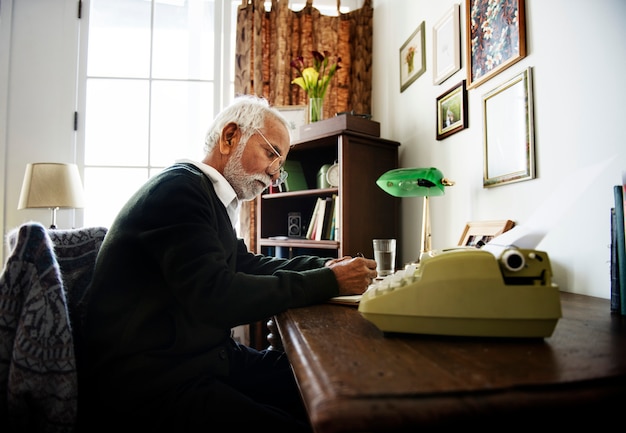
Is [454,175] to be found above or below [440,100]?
below

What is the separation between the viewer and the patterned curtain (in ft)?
9.24

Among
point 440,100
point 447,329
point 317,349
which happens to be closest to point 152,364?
point 317,349

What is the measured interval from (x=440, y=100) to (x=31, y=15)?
3015mm

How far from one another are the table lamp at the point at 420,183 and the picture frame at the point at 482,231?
0.52 feet

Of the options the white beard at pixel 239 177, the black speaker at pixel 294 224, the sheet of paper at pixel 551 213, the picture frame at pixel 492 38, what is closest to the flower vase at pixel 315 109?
the black speaker at pixel 294 224

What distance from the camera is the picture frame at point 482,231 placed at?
1.33 metres

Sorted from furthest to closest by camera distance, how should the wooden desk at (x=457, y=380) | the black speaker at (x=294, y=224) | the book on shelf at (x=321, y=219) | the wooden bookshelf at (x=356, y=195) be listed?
the black speaker at (x=294, y=224)
the book on shelf at (x=321, y=219)
the wooden bookshelf at (x=356, y=195)
the wooden desk at (x=457, y=380)

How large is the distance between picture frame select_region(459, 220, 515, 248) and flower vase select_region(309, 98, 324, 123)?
1.19 meters

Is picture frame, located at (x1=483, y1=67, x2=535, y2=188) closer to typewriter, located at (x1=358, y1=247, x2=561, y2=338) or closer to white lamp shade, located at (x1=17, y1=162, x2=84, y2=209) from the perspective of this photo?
typewriter, located at (x1=358, y1=247, x2=561, y2=338)

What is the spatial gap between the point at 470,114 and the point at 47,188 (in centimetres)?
249

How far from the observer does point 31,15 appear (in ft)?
9.34

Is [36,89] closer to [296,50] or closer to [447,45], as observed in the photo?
[296,50]

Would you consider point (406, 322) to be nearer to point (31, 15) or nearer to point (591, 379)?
point (591, 379)

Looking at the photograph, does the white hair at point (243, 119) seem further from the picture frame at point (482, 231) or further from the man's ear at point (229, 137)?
the picture frame at point (482, 231)
